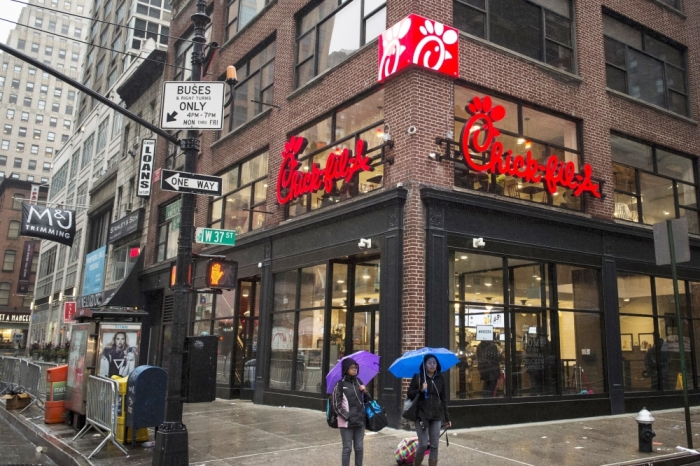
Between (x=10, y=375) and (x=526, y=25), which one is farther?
(x=10, y=375)

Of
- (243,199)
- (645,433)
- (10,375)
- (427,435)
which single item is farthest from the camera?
(243,199)

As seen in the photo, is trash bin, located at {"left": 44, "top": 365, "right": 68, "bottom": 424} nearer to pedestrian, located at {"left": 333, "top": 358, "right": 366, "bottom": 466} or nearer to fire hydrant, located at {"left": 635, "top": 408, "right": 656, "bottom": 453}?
pedestrian, located at {"left": 333, "top": 358, "right": 366, "bottom": 466}

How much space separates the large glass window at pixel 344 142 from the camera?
1396 cm

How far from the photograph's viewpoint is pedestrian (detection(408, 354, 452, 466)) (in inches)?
312

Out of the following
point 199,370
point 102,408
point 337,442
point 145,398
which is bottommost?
point 337,442

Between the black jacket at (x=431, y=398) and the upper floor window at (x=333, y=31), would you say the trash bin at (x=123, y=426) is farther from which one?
the upper floor window at (x=333, y=31)

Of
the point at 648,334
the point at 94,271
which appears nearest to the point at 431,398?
the point at 648,334

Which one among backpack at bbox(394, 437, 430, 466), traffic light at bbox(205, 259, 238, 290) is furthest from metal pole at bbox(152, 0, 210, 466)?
backpack at bbox(394, 437, 430, 466)

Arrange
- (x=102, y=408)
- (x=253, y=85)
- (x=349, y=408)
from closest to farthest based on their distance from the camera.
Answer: (x=349, y=408), (x=102, y=408), (x=253, y=85)

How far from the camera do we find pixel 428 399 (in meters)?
7.94

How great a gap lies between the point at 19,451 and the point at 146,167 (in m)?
18.9

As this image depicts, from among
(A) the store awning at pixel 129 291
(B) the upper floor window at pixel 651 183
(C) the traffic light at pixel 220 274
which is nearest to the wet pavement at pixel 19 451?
(C) the traffic light at pixel 220 274

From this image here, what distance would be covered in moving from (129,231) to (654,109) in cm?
2307

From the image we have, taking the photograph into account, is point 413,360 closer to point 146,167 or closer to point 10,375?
point 10,375
